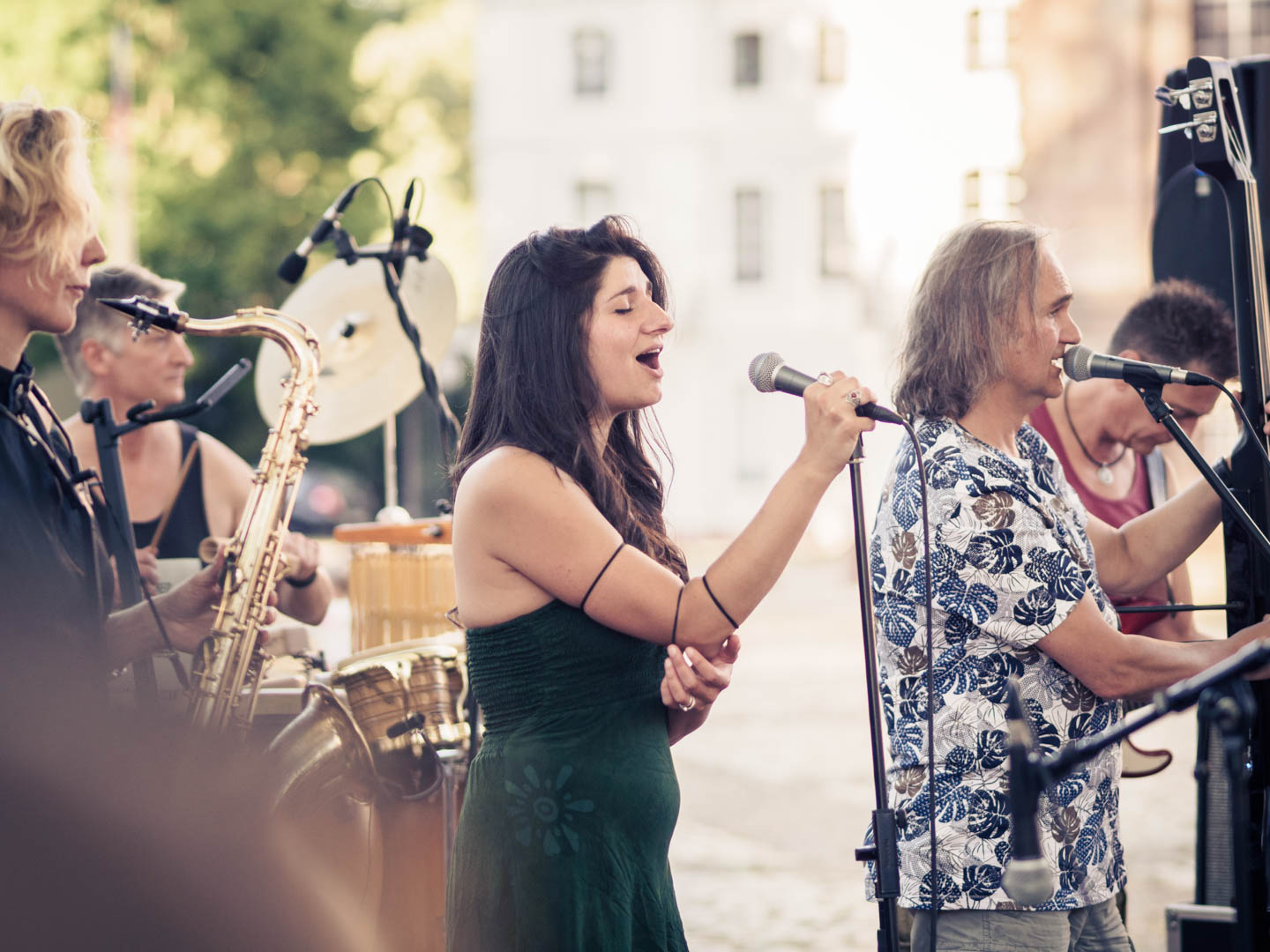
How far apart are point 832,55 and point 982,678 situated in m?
25.0

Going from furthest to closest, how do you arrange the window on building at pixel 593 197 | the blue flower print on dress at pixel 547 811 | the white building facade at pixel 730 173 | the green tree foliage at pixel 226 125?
the window on building at pixel 593 197, the white building facade at pixel 730 173, the green tree foliage at pixel 226 125, the blue flower print on dress at pixel 547 811

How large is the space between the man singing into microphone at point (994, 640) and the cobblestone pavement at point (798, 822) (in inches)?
56.0

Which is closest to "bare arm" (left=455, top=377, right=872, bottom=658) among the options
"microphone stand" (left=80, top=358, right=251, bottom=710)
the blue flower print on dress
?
the blue flower print on dress

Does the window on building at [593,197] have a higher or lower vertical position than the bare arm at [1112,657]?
higher

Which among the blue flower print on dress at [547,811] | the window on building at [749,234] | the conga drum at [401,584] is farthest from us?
the window on building at [749,234]

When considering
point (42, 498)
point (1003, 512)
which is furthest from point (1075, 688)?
point (42, 498)

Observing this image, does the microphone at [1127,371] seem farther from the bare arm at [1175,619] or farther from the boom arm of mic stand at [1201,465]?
the bare arm at [1175,619]

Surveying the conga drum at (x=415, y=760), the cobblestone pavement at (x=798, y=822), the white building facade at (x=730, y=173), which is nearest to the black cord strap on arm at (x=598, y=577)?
the conga drum at (x=415, y=760)

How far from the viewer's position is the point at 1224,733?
180 centimetres

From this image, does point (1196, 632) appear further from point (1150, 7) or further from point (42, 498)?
point (1150, 7)

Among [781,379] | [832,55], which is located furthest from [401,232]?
[832,55]

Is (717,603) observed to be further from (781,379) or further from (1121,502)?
(1121,502)

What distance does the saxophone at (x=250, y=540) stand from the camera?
11.7 ft

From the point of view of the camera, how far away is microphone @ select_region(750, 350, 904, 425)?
234 cm
